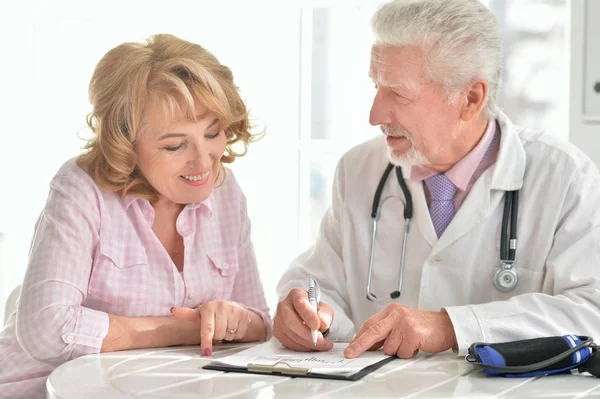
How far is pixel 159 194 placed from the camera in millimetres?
1995

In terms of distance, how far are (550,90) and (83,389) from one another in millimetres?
2155

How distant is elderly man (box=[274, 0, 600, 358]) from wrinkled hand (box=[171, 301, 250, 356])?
0.42 feet

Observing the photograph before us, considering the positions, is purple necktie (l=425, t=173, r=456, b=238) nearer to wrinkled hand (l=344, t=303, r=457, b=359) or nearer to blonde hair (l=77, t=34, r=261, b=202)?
wrinkled hand (l=344, t=303, r=457, b=359)

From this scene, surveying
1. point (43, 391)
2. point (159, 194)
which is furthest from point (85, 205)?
point (43, 391)

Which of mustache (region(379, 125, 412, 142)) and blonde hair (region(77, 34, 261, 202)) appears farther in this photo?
mustache (region(379, 125, 412, 142))

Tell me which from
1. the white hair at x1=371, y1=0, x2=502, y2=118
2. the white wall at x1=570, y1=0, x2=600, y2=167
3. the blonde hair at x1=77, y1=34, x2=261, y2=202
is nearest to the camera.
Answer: the blonde hair at x1=77, y1=34, x2=261, y2=202

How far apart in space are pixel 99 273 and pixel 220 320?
30 cm

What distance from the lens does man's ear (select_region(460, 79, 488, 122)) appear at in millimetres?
2072

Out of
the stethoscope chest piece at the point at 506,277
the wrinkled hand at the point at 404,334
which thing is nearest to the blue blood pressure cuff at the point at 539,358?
the wrinkled hand at the point at 404,334

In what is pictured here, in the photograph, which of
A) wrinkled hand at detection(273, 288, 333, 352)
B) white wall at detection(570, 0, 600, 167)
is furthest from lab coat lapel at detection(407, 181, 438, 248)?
white wall at detection(570, 0, 600, 167)

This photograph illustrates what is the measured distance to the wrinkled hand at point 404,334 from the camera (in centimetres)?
164

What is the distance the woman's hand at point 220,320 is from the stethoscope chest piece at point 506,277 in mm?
595

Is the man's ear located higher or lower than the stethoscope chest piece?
higher

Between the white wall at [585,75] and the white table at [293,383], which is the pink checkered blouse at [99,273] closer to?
the white table at [293,383]
